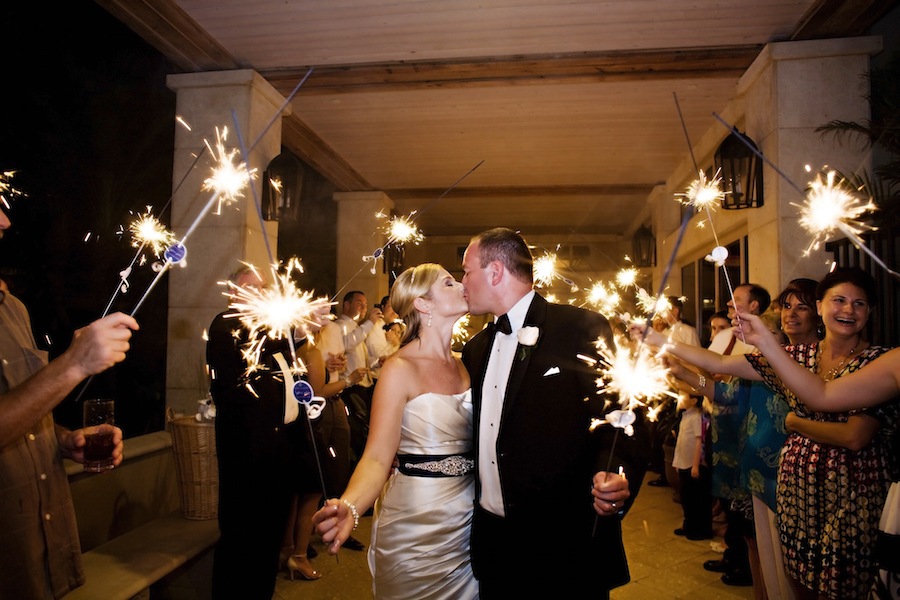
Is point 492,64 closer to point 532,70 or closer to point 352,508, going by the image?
point 532,70

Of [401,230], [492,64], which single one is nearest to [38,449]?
[401,230]

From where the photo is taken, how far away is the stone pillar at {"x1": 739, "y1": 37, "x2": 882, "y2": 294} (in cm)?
398

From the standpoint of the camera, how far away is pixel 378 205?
877 cm

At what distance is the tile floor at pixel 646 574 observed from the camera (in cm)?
327

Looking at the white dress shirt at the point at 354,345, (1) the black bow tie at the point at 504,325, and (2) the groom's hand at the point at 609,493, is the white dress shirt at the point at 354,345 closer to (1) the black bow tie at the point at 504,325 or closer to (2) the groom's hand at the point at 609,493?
(1) the black bow tie at the point at 504,325

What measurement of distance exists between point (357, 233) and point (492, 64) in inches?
187

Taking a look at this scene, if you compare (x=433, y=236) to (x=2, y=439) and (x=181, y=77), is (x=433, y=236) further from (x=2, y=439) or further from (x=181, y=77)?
(x=2, y=439)

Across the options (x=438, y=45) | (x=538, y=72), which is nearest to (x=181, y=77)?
(x=438, y=45)

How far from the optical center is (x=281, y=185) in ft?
15.6

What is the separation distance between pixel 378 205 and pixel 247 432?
647cm

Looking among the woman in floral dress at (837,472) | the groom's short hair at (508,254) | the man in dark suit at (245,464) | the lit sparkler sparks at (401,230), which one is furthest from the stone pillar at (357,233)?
the woman in floral dress at (837,472)

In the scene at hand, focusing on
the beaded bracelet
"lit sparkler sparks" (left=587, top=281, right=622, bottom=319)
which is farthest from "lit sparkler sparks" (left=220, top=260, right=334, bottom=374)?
"lit sparkler sparks" (left=587, top=281, right=622, bottom=319)

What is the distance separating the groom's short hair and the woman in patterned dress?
814 mm

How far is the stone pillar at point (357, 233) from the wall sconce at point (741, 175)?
216 inches
